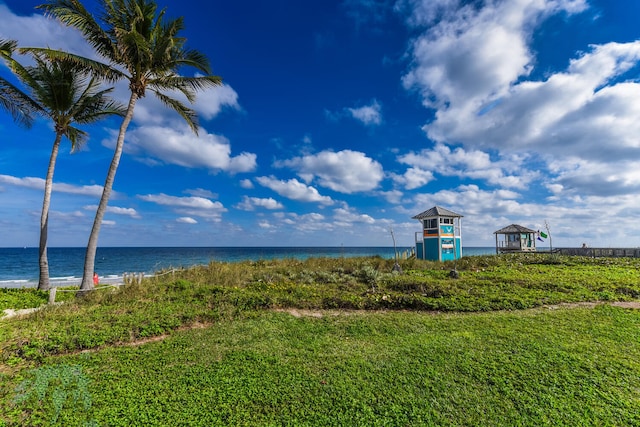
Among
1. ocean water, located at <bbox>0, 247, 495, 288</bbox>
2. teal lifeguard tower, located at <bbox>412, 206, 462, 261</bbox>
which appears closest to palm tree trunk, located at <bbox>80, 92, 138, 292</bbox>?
ocean water, located at <bbox>0, 247, 495, 288</bbox>

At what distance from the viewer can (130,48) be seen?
31.8 ft

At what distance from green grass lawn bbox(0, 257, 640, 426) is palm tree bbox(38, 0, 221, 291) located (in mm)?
3676

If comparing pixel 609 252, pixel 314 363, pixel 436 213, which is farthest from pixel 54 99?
pixel 609 252

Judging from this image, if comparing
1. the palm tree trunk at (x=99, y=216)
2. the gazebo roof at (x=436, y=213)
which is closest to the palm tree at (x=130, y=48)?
the palm tree trunk at (x=99, y=216)

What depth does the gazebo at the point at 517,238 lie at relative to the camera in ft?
105

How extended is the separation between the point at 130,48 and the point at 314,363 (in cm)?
1117

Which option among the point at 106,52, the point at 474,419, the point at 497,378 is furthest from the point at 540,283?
the point at 106,52

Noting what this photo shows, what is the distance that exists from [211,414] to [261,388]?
721 mm

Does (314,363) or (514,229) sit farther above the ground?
(514,229)

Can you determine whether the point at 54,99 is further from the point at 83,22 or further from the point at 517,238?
the point at 517,238

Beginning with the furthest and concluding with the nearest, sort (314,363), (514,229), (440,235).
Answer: (514,229) → (440,235) → (314,363)

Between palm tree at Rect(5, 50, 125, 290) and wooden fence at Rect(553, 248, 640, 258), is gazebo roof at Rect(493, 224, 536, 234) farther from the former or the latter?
palm tree at Rect(5, 50, 125, 290)

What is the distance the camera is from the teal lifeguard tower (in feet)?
69.1

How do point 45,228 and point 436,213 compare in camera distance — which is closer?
point 45,228
